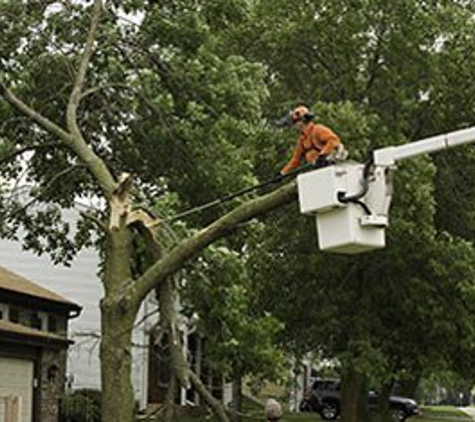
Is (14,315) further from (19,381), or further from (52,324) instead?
(19,381)

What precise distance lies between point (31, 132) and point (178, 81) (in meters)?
2.39

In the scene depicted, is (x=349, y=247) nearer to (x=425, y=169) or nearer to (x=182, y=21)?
(x=182, y=21)

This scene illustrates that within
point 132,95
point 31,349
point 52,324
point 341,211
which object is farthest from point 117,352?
point 52,324

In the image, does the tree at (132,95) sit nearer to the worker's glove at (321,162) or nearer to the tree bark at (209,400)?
the tree bark at (209,400)

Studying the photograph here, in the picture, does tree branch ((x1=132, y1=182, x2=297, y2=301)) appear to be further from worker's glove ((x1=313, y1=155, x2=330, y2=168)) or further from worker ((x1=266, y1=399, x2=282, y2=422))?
worker ((x1=266, y1=399, x2=282, y2=422))

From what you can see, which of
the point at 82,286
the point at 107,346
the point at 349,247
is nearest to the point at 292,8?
the point at 82,286

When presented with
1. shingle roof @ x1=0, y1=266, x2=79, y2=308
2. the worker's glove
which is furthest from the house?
the worker's glove

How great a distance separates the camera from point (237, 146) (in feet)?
66.4

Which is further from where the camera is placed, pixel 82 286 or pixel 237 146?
pixel 82 286

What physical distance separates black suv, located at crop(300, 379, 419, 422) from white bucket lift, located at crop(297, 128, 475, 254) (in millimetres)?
38707

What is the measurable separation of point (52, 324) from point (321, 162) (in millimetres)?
22489

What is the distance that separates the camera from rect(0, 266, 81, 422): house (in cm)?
2455

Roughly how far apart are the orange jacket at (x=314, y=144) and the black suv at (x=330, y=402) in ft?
124

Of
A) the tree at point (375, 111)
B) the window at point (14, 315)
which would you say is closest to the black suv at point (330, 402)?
the tree at point (375, 111)
